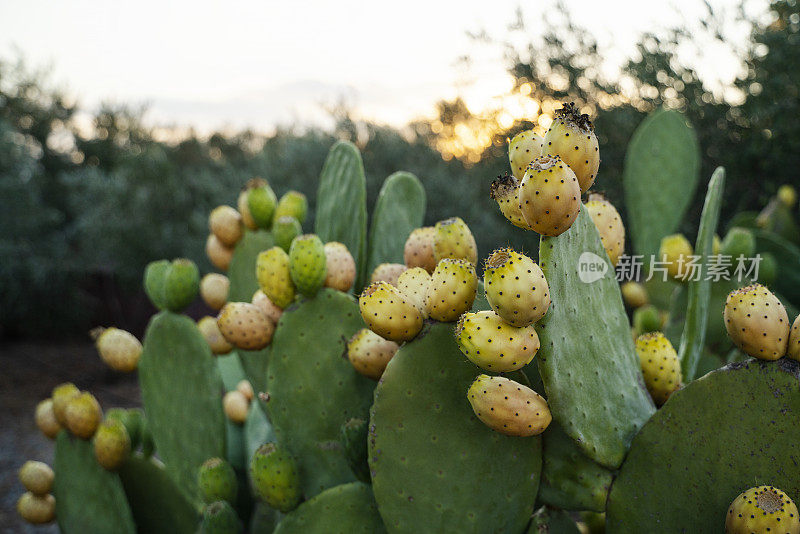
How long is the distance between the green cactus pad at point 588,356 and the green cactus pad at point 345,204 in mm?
467

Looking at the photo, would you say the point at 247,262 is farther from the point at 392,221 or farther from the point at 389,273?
the point at 389,273

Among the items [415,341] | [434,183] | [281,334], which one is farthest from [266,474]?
[434,183]

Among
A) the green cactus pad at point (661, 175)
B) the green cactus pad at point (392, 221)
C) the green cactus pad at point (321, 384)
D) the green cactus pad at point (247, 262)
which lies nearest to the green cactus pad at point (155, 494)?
the green cactus pad at point (247, 262)

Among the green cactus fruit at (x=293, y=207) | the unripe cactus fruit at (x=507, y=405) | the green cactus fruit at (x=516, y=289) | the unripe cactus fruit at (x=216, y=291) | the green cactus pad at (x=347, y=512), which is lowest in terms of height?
the green cactus pad at (x=347, y=512)

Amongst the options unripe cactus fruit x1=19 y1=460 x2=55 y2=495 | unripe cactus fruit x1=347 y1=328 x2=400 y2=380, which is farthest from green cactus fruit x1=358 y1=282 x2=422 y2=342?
unripe cactus fruit x1=19 y1=460 x2=55 y2=495

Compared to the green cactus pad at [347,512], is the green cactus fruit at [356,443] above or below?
above

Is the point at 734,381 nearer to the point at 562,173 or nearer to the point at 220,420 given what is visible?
the point at 562,173

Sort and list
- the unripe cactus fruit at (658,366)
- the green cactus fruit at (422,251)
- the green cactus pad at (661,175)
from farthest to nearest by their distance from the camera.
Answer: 1. the green cactus pad at (661,175)
2. the green cactus fruit at (422,251)
3. the unripe cactus fruit at (658,366)

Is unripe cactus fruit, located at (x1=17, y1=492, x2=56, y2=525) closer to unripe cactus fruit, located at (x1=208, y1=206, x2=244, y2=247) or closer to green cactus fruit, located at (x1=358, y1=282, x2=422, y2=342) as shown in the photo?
unripe cactus fruit, located at (x1=208, y1=206, x2=244, y2=247)

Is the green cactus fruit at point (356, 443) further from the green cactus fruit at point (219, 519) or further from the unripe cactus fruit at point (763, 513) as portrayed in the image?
the unripe cactus fruit at point (763, 513)

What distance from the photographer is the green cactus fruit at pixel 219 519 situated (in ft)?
2.97

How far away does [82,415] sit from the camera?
1.10m

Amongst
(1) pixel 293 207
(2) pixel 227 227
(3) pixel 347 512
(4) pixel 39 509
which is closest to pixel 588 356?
(3) pixel 347 512

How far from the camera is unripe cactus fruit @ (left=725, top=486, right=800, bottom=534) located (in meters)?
0.52
